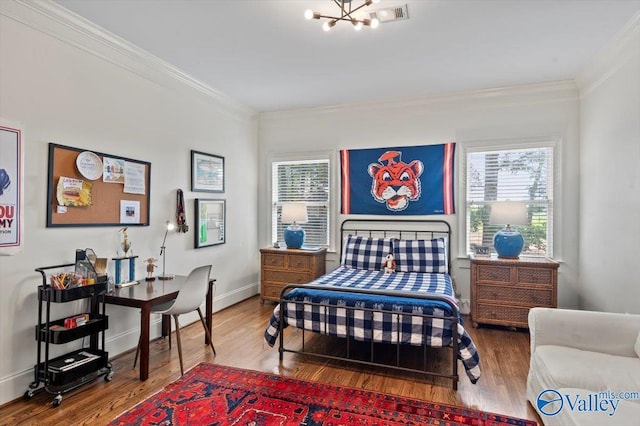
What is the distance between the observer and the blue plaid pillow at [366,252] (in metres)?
4.29

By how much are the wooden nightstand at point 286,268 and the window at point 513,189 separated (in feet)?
6.43

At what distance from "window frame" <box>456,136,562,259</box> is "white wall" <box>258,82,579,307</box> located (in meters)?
0.02

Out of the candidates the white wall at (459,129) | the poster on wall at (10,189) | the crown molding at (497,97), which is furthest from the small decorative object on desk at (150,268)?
the crown molding at (497,97)

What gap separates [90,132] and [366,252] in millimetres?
3111

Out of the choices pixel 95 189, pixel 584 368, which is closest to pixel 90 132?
pixel 95 189

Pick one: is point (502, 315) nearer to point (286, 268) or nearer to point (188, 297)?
point (286, 268)

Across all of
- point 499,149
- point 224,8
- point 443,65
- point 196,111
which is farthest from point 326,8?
point 499,149

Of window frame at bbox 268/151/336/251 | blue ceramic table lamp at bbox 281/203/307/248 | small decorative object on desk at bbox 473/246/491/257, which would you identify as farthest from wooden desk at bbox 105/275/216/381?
small decorative object on desk at bbox 473/246/491/257

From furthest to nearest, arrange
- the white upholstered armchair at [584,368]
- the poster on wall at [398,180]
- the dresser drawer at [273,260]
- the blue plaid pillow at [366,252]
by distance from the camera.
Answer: the dresser drawer at [273,260], the poster on wall at [398,180], the blue plaid pillow at [366,252], the white upholstered armchair at [584,368]

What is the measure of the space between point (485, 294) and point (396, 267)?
100cm

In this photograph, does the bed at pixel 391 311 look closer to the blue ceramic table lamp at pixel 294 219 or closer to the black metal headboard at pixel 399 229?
the black metal headboard at pixel 399 229

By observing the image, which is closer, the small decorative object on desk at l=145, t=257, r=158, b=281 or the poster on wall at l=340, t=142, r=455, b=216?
the small decorative object on desk at l=145, t=257, r=158, b=281

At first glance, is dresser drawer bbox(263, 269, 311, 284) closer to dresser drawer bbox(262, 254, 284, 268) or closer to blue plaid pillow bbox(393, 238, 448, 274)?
dresser drawer bbox(262, 254, 284, 268)

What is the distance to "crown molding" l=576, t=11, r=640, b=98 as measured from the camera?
2.80 metres
